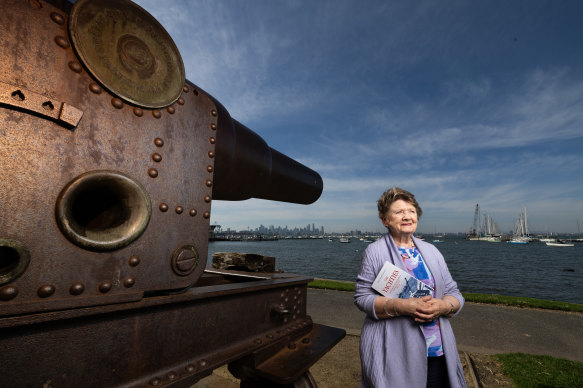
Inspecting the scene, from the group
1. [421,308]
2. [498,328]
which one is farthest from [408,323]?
[498,328]

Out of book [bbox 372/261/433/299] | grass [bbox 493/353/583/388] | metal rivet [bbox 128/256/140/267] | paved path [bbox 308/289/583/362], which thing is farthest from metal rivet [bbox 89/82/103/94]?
paved path [bbox 308/289/583/362]

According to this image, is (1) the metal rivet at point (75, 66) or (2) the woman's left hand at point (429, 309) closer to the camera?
(1) the metal rivet at point (75, 66)

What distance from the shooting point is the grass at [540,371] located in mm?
3197

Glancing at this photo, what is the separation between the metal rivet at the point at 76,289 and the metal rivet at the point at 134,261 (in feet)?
0.48

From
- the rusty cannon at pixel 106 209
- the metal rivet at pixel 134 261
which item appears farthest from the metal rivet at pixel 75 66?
the metal rivet at pixel 134 261

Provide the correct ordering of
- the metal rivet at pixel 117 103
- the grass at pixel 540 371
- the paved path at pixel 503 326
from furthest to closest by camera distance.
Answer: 1. the paved path at pixel 503 326
2. the grass at pixel 540 371
3. the metal rivet at pixel 117 103

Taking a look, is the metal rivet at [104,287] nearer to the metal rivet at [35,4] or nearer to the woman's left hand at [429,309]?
the metal rivet at [35,4]

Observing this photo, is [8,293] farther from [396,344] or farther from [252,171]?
[396,344]

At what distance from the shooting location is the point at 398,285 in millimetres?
1907

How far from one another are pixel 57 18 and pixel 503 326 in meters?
7.19

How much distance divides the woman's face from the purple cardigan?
0.54 ft

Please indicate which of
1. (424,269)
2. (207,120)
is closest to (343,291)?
(424,269)

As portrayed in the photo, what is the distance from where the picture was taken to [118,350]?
Answer: 91 centimetres

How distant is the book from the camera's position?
190cm
